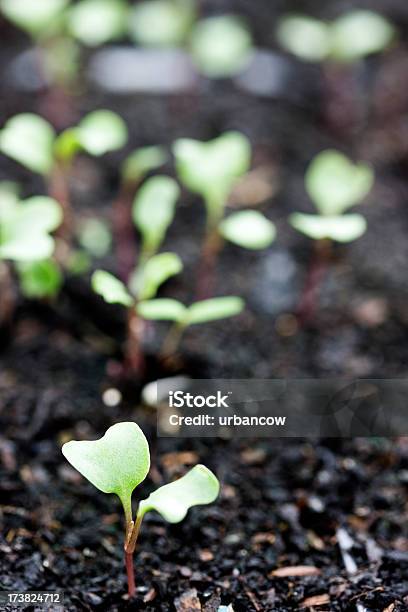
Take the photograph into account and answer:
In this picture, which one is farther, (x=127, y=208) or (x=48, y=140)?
(x=127, y=208)

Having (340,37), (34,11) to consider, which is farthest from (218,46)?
(34,11)

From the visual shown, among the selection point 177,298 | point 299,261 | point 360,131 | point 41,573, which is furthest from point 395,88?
point 41,573

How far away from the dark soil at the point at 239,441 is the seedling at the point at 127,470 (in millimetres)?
201

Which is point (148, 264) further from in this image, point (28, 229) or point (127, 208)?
point (127, 208)

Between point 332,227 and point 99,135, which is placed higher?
point 99,135

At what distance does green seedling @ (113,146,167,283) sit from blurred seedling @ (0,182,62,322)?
0.58 ft

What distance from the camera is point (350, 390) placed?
137 cm

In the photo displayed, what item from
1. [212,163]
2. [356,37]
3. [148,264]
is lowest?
[148,264]

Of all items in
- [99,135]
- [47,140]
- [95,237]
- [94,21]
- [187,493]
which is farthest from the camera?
[94,21]

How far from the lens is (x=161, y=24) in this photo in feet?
6.54

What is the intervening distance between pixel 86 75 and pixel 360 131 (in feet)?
2.83

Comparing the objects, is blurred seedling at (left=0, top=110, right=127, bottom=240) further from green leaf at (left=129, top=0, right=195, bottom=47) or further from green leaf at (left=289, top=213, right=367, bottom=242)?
green leaf at (left=129, top=0, right=195, bottom=47)

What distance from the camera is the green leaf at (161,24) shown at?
199 centimetres

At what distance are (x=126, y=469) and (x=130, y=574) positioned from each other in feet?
0.56
